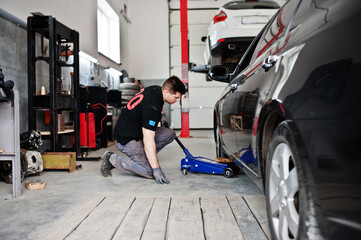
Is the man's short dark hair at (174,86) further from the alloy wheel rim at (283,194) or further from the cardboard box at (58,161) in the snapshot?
the alloy wheel rim at (283,194)

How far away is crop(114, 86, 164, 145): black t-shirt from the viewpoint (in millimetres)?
2697

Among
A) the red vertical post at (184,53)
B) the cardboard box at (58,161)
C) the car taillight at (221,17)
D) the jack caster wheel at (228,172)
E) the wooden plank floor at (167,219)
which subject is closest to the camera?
the wooden plank floor at (167,219)

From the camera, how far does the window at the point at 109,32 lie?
819 centimetres

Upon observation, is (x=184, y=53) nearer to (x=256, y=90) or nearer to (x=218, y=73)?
(x=218, y=73)

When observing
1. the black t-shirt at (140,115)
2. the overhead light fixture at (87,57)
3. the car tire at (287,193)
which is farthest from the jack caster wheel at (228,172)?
the overhead light fixture at (87,57)

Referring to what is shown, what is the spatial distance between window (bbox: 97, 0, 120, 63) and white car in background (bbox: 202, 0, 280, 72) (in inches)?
165

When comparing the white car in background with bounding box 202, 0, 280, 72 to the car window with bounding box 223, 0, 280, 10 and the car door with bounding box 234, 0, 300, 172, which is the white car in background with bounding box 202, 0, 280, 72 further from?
the car door with bounding box 234, 0, 300, 172

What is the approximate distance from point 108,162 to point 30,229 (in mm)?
1453

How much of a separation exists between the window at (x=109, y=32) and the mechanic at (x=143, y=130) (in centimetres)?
558

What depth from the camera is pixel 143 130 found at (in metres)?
2.71

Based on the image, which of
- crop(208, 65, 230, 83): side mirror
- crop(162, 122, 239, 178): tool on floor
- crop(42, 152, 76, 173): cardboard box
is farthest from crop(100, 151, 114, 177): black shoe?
crop(208, 65, 230, 83): side mirror

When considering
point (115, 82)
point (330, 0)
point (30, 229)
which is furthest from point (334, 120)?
point (115, 82)

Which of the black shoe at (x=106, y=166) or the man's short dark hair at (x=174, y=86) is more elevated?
the man's short dark hair at (x=174, y=86)

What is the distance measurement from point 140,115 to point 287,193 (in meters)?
2.02
